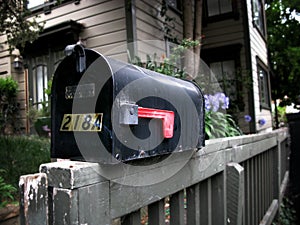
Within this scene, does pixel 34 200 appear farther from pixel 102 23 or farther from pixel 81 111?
pixel 102 23

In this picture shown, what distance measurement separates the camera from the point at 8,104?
20.8ft

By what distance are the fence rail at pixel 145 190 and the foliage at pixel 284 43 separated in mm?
10761

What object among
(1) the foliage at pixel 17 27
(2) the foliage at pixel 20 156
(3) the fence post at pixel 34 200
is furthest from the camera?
(1) the foliage at pixel 17 27

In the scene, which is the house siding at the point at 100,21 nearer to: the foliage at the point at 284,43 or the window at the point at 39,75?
the window at the point at 39,75

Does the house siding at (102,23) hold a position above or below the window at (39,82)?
above

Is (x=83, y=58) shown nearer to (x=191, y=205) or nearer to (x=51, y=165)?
(x=51, y=165)

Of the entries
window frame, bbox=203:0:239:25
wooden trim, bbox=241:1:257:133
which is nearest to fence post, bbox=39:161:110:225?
wooden trim, bbox=241:1:257:133

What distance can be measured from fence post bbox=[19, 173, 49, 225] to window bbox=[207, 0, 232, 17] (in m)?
7.61

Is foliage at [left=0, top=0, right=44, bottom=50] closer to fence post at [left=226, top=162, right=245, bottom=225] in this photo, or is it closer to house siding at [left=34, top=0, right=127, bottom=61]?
house siding at [left=34, top=0, right=127, bottom=61]

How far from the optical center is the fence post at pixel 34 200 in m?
0.57

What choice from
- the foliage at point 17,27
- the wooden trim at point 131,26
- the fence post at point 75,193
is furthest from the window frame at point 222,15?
the fence post at point 75,193

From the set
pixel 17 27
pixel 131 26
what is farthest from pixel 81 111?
pixel 131 26

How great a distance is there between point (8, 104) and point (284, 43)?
1115 centimetres

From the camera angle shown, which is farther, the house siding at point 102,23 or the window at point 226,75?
the window at point 226,75
